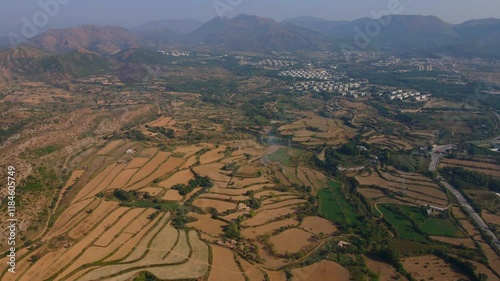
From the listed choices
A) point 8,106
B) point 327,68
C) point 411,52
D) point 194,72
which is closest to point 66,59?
point 194,72

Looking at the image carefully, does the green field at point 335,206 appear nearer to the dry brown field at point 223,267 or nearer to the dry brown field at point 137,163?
the dry brown field at point 223,267

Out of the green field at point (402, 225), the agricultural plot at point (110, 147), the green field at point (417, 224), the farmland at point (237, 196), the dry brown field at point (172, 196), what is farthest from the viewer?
the agricultural plot at point (110, 147)

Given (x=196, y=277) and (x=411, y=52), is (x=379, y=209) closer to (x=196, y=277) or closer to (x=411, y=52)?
(x=196, y=277)

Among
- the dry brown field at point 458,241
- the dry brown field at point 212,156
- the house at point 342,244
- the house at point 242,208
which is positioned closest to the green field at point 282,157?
the dry brown field at point 212,156

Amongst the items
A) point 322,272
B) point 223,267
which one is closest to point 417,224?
point 322,272

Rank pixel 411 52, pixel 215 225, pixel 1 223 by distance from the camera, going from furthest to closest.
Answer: pixel 411 52 < pixel 215 225 < pixel 1 223

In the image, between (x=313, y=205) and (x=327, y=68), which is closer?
(x=313, y=205)

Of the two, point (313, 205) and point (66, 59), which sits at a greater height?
point (66, 59)

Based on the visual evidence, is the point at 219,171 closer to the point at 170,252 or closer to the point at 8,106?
the point at 170,252

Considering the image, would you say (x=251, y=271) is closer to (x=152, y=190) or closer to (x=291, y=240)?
(x=291, y=240)

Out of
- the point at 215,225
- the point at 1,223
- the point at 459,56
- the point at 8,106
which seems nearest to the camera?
the point at 1,223
